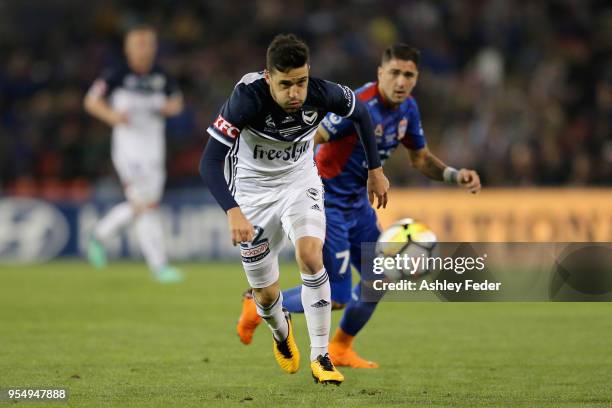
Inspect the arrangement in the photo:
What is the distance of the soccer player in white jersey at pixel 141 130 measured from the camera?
13.9 meters

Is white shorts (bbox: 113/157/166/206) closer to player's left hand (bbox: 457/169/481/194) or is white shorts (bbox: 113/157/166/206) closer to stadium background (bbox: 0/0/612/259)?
stadium background (bbox: 0/0/612/259)

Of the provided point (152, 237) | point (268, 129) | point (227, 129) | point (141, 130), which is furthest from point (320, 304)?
point (141, 130)

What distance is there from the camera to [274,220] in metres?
6.77

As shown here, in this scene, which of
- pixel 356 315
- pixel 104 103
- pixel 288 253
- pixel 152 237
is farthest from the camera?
pixel 288 253

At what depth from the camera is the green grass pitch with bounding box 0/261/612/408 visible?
6.18 m

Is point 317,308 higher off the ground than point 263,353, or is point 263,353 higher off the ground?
point 317,308

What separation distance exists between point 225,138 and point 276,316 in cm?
129

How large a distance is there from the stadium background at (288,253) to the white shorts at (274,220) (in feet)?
2.24

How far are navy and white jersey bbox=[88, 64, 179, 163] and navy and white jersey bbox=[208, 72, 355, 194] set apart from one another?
7.49 metres

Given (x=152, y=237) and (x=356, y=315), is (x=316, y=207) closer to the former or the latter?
(x=356, y=315)

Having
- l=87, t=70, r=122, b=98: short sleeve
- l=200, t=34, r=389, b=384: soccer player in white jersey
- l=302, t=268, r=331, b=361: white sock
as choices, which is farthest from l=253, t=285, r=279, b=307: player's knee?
l=87, t=70, r=122, b=98: short sleeve

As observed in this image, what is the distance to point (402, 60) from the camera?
25.1 ft

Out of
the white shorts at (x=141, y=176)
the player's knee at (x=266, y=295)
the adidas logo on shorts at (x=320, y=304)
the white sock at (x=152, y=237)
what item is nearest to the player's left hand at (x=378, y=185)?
the adidas logo on shorts at (x=320, y=304)

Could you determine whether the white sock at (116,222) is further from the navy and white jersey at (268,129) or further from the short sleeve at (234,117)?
the short sleeve at (234,117)
